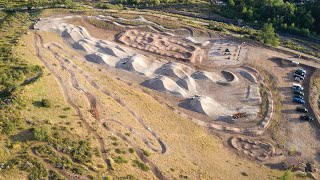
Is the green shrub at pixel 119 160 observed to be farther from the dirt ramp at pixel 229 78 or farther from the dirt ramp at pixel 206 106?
the dirt ramp at pixel 229 78

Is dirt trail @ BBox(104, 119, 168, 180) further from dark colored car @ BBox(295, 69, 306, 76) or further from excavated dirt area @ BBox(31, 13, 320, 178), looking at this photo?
dark colored car @ BBox(295, 69, 306, 76)

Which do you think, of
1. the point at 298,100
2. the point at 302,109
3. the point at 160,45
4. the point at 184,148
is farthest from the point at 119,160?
the point at 160,45

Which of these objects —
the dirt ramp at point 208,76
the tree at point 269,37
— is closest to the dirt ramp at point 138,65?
the dirt ramp at point 208,76

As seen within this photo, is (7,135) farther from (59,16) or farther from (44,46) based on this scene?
(59,16)

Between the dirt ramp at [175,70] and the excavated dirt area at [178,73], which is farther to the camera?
the dirt ramp at [175,70]

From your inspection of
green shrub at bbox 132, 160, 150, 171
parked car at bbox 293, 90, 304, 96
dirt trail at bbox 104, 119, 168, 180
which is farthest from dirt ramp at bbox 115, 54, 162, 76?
parked car at bbox 293, 90, 304, 96

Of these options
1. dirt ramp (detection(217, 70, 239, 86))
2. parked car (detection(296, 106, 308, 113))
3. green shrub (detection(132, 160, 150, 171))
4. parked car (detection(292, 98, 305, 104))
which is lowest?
green shrub (detection(132, 160, 150, 171))
